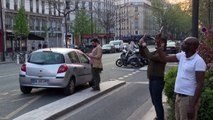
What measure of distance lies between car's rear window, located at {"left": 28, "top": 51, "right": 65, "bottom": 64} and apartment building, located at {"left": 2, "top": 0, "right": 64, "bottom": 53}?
4109 cm

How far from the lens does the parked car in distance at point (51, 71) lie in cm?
1222

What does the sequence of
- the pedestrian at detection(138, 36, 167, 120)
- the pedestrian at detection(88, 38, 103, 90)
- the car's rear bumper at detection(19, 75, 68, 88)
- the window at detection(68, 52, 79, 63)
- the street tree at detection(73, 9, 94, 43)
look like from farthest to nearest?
the street tree at detection(73, 9, 94, 43) → the window at detection(68, 52, 79, 63) → the pedestrian at detection(88, 38, 103, 90) → the car's rear bumper at detection(19, 75, 68, 88) → the pedestrian at detection(138, 36, 167, 120)

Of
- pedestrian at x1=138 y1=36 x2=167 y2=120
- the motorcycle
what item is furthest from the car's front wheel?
the motorcycle

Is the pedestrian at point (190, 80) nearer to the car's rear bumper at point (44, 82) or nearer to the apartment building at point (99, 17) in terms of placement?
the car's rear bumper at point (44, 82)

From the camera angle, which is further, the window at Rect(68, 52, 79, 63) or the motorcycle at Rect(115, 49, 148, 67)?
the motorcycle at Rect(115, 49, 148, 67)

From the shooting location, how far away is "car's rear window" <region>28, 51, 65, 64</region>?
12.6 m

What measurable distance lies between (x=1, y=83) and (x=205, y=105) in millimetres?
11231

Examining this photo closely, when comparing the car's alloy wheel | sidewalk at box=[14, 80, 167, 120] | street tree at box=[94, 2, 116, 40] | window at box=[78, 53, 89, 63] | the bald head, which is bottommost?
sidewalk at box=[14, 80, 167, 120]

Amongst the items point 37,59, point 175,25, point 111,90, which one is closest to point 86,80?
point 111,90

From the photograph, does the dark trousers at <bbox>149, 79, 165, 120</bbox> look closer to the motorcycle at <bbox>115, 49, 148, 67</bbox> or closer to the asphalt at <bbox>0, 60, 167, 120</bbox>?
the asphalt at <bbox>0, 60, 167, 120</bbox>

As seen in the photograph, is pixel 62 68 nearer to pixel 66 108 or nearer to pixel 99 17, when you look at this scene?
pixel 66 108

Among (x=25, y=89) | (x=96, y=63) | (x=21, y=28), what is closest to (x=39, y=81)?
(x=25, y=89)

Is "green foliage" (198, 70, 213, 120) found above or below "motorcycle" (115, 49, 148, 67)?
above

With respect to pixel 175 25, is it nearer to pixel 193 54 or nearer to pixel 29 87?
pixel 29 87
